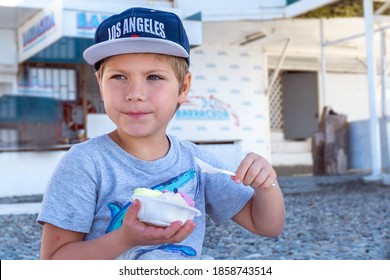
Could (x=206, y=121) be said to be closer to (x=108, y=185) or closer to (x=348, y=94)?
(x=348, y=94)

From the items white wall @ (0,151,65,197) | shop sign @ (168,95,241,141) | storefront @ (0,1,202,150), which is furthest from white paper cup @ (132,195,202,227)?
shop sign @ (168,95,241,141)

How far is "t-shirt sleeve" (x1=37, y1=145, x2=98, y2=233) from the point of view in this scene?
0.95m

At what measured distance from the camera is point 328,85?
35.2 feet

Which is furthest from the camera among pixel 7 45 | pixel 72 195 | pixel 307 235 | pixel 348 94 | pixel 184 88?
pixel 348 94

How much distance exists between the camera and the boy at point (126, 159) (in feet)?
3.12

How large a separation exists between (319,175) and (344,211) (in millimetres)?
3562

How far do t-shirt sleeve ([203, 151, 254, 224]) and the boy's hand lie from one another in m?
0.13

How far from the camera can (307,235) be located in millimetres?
3188

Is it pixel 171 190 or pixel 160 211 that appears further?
pixel 171 190

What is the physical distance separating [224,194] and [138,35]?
367 millimetres

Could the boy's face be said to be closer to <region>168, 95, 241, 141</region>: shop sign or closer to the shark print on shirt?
the shark print on shirt

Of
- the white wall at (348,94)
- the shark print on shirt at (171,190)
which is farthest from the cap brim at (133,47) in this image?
the white wall at (348,94)

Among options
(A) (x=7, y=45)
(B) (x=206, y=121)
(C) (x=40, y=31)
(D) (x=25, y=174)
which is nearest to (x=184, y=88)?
(D) (x=25, y=174)

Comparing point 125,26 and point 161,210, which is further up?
point 125,26
